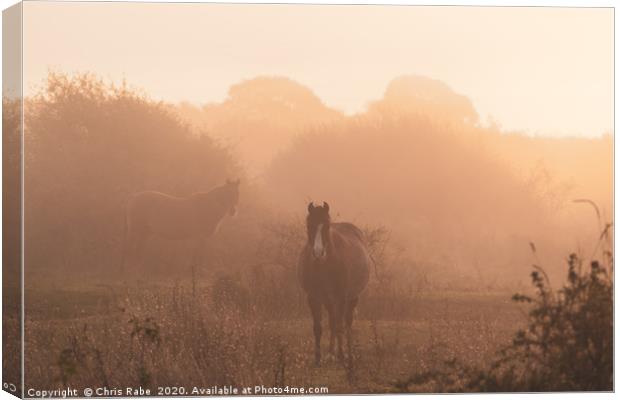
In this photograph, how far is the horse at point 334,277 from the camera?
56.9 ft

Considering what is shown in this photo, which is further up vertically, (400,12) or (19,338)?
(400,12)

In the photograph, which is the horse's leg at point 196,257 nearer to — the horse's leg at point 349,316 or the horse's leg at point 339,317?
the horse's leg at point 339,317

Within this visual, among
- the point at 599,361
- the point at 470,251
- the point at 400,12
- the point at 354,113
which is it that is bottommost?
the point at 599,361

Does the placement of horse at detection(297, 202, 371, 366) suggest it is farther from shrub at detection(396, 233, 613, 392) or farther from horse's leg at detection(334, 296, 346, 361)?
shrub at detection(396, 233, 613, 392)

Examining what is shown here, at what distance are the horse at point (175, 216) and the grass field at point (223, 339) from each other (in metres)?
A: 0.73

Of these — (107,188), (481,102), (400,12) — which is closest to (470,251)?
(481,102)

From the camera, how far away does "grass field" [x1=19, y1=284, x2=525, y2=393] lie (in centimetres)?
1658

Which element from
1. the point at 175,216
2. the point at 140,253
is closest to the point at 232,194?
the point at 175,216

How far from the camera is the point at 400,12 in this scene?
17.6 m

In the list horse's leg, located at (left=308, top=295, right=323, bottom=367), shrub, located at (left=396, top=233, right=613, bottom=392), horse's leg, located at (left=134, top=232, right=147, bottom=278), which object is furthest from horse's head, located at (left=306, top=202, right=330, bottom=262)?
horse's leg, located at (left=134, top=232, right=147, bottom=278)

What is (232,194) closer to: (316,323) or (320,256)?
(320,256)

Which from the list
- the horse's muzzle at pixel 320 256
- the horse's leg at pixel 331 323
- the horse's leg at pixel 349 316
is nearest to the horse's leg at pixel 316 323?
the horse's leg at pixel 331 323

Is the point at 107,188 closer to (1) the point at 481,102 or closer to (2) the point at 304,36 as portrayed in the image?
(2) the point at 304,36

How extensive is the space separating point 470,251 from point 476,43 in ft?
8.76
